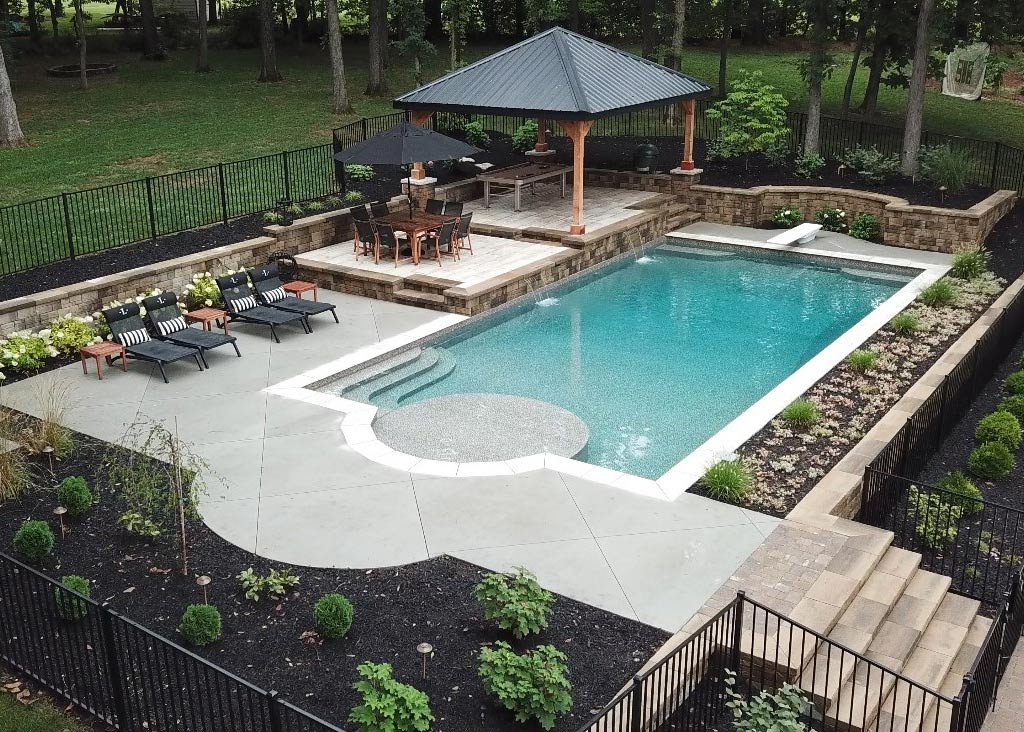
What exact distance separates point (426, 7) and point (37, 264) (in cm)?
3354

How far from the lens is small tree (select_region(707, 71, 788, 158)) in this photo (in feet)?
78.7

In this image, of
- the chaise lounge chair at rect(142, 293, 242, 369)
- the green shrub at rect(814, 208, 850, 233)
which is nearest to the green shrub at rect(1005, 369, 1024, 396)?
the green shrub at rect(814, 208, 850, 233)

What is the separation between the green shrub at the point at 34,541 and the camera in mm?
9156

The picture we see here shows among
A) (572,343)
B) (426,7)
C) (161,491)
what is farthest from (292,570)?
(426,7)

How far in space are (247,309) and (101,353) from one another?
2600 millimetres

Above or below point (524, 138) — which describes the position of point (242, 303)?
below

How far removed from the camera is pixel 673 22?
29109 mm

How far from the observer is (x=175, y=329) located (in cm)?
1509

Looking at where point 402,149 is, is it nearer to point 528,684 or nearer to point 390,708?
point 528,684

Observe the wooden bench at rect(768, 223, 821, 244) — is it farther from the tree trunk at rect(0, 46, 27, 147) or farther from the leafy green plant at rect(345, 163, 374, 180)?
the tree trunk at rect(0, 46, 27, 147)

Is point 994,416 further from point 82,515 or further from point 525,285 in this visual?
point 82,515

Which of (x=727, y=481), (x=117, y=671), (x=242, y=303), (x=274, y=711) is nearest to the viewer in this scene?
(x=274, y=711)

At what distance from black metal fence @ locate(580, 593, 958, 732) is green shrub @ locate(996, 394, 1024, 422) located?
5.88 metres

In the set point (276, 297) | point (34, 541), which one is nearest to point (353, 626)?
point (34, 541)
